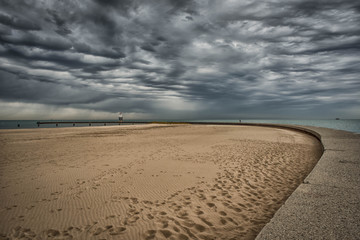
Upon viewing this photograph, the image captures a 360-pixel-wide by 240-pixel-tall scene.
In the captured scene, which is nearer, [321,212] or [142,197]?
[321,212]

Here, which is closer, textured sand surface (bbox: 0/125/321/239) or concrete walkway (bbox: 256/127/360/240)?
concrete walkway (bbox: 256/127/360/240)

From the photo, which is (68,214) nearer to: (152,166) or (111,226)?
(111,226)

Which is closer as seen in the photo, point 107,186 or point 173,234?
point 173,234

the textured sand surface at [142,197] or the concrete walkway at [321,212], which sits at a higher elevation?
the concrete walkway at [321,212]

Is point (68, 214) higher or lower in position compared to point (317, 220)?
lower

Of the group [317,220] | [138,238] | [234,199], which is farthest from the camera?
[234,199]

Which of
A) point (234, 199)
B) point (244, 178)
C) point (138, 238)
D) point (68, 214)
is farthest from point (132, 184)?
point (244, 178)

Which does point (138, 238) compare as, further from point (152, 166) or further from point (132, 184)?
point (152, 166)

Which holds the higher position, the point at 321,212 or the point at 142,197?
the point at 321,212

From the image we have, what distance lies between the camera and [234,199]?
513 cm

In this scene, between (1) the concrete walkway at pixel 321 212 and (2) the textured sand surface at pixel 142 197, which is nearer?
(1) the concrete walkway at pixel 321 212

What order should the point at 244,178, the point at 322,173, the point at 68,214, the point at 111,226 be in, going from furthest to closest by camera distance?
1. the point at 244,178
2. the point at 322,173
3. the point at 68,214
4. the point at 111,226

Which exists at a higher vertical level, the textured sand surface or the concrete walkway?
the concrete walkway

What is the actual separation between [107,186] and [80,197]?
94 cm
